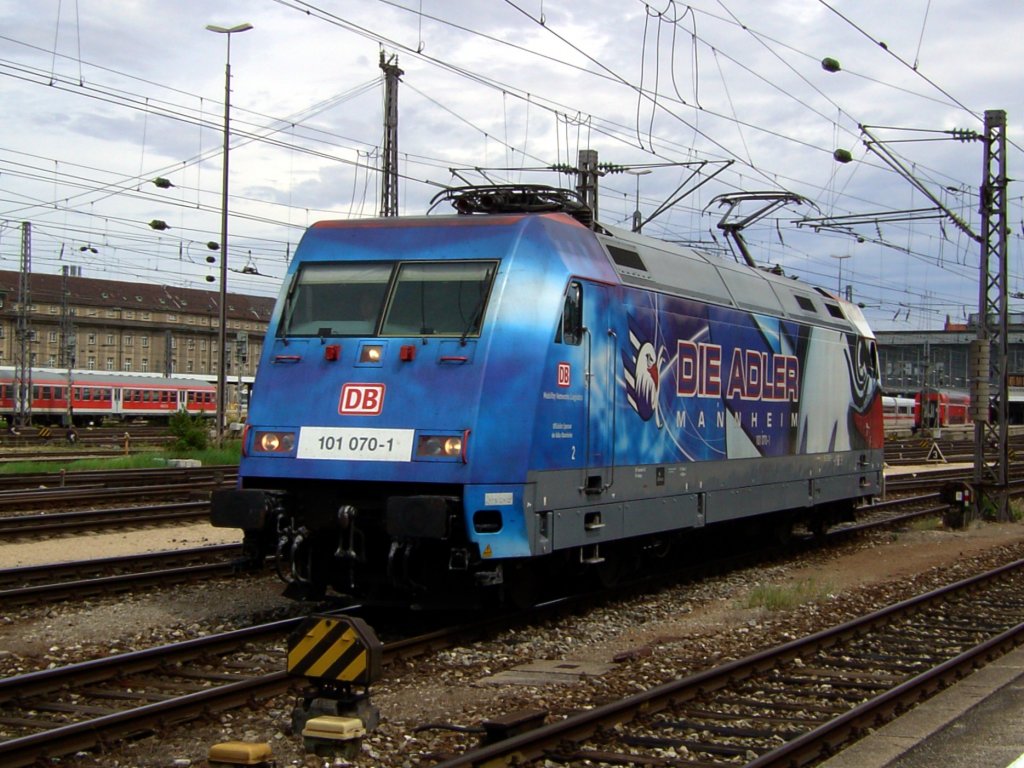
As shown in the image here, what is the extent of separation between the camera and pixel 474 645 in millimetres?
10156

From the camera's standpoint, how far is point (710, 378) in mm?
13617

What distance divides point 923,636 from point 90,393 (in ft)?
197

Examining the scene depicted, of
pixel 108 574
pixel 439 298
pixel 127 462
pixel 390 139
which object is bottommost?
pixel 108 574

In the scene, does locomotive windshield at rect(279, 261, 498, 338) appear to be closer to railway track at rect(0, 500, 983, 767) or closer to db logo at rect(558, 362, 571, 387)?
db logo at rect(558, 362, 571, 387)

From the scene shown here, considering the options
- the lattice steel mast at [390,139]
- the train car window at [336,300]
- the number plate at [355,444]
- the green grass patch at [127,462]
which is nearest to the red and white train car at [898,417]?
the green grass patch at [127,462]

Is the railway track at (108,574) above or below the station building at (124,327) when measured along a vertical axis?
below

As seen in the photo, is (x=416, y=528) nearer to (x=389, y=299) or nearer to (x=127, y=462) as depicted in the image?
(x=389, y=299)

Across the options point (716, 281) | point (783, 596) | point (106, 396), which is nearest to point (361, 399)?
point (783, 596)

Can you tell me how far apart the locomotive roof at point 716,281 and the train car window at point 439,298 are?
5.86ft

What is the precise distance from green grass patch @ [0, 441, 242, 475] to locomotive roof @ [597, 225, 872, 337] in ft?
55.8

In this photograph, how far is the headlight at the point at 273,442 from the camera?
1032 cm

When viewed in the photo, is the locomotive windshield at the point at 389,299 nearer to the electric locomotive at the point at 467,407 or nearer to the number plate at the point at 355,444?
the electric locomotive at the point at 467,407

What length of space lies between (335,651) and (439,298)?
4158 mm

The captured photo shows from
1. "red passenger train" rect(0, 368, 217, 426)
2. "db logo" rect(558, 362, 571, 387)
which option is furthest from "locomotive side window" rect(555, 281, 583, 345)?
"red passenger train" rect(0, 368, 217, 426)
